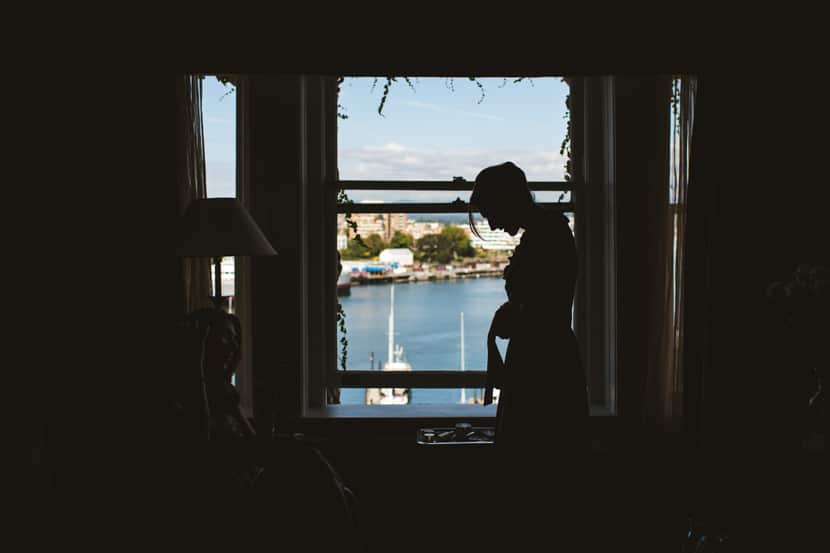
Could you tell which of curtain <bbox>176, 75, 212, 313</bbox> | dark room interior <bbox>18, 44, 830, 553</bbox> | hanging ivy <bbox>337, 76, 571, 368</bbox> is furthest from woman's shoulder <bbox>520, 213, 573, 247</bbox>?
curtain <bbox>176, 75, 212, 313</bbox>

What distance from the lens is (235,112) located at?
12.0ft

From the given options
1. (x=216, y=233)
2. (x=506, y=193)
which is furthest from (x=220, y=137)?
(x=506, y=193)

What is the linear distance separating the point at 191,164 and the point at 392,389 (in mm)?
1504

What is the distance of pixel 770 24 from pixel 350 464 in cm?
276

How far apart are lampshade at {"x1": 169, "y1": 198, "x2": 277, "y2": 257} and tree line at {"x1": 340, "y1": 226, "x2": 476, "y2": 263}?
1091 millimetres

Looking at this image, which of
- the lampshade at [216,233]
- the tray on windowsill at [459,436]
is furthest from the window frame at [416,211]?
the lampshade at [216,233]

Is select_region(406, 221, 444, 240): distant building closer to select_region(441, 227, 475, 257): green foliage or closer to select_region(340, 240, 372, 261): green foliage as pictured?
select_region(441, 227, 475, 257): green foliage

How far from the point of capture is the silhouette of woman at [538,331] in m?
2.45

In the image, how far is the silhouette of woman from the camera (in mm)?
2453

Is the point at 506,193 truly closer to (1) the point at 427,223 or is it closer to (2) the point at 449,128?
(1) the point at 427,223

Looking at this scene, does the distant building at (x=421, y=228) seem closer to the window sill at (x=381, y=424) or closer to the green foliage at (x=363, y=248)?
the green foliage at (x=363, y=248)

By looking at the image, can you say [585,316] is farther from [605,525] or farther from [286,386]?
[286,386]

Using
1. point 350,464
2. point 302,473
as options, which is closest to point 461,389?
point 350,464

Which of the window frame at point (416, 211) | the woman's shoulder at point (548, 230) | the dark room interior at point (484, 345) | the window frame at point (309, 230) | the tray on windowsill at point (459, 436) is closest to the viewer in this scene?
the woman's shoulder at point (548, 230)
